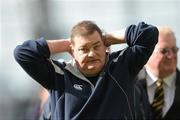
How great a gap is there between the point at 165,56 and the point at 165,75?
22 centimetres

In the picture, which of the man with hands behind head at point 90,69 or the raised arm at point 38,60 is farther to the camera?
the raised arm at point 38,60

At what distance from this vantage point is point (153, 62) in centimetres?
987

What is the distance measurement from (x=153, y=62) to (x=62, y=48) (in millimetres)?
1382

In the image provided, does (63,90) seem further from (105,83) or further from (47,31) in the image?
(47,31)

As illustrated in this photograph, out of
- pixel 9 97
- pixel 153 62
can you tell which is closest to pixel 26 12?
pixel 9 97

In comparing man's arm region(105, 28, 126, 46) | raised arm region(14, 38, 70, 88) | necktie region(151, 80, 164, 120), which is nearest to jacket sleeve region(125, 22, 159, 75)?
man's arm region(105, 28, 126, 46)

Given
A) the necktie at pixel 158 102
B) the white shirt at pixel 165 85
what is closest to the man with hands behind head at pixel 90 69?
the necktie at pixel 158 102

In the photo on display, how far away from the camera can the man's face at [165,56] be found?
32.2 ft

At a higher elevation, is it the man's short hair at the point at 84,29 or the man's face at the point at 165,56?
the man's short hair at the point at 84,29

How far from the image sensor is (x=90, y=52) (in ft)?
27.8

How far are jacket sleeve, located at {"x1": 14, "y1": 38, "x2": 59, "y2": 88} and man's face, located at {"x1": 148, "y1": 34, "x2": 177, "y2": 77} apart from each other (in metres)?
1.47

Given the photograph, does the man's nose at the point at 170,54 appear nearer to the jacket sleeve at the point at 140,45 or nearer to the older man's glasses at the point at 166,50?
the older man's glasses at the point at 166,50

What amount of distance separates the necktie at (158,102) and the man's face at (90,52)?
1.34 m

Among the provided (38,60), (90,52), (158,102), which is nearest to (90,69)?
(90,52)
